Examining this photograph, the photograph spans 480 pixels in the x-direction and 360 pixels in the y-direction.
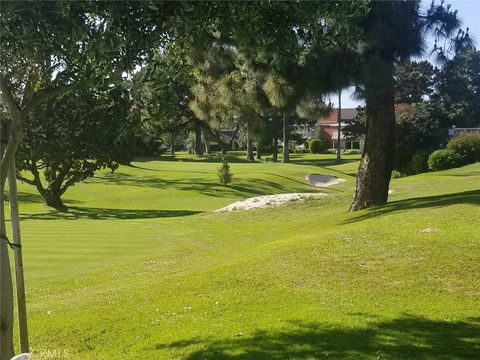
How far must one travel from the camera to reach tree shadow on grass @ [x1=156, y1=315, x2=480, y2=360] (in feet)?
19.0

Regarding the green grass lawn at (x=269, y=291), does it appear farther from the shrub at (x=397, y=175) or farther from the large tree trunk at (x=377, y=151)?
the shrub at (x=397, y=175)

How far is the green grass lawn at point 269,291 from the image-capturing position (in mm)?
6301

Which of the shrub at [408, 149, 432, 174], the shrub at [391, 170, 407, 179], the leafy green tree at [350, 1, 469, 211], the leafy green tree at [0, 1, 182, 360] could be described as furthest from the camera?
the shrub at [391, 170, 407, 179]

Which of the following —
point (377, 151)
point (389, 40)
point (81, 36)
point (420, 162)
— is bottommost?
point (420, 162)

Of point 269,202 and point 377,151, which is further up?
point 377,151

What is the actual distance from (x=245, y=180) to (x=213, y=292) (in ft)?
110

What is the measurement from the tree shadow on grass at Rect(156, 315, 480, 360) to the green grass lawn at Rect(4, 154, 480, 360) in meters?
0.02

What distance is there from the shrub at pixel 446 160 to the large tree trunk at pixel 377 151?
2145 centimetres

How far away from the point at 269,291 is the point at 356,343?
255 cm

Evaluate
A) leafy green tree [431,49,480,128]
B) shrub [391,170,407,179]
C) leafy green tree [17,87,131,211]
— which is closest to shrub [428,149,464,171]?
shrub [391,170,407,179]

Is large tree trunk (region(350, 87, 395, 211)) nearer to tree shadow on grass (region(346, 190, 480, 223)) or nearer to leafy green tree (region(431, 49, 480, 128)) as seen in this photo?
tree shadow on grass (region(346, 190, 480, 223))

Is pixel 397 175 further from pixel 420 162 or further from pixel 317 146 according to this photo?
pixel 317 146

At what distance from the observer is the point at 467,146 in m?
37.8

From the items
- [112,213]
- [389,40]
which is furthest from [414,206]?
[112,213]
